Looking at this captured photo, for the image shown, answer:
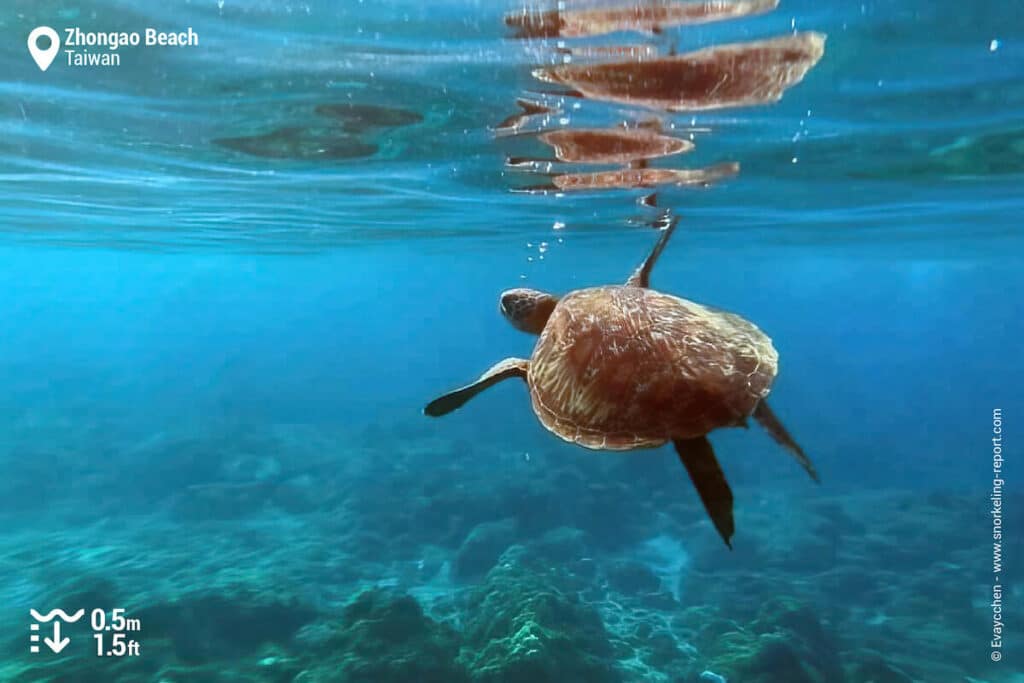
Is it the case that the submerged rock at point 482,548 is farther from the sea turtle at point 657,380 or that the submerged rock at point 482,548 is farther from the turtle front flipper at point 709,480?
the turtle front flipper at point 709,480

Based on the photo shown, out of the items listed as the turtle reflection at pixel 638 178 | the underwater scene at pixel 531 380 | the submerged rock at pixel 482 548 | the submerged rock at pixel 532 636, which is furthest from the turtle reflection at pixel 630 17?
the submerged rock at pixel 482 548

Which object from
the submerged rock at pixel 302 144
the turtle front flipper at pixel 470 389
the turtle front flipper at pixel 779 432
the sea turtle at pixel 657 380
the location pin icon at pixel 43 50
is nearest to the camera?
the sea turtle at pixel 657 380

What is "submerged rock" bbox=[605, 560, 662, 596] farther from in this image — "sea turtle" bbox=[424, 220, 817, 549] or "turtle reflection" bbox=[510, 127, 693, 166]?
"sea turtle" bbox=[424, 220, 817, 549]

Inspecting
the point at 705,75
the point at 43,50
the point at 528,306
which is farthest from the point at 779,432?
the point at 43,50

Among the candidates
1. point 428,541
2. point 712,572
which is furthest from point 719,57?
point 428,541

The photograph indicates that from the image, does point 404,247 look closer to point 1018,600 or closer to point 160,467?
point 160,467

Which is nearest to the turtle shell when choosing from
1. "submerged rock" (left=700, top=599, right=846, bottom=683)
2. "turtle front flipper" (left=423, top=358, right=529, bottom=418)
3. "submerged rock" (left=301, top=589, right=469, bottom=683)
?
"turtle front flipper" (left=423, top=358, right=529, bottom=418)

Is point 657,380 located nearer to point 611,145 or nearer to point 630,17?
point 630,17

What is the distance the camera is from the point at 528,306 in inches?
261

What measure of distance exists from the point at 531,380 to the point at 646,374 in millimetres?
1292

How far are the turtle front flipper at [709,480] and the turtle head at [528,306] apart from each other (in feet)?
8.09

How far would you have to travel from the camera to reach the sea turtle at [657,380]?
168 inches

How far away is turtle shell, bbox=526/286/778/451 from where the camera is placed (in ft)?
14.1

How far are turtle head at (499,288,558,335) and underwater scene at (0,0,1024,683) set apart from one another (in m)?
0.05
